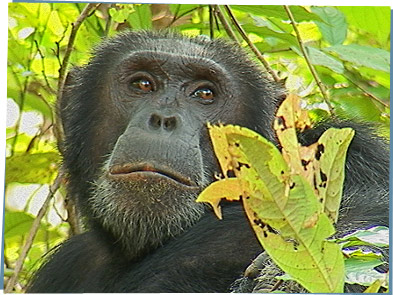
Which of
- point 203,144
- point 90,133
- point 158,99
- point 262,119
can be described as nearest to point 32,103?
point 90,133

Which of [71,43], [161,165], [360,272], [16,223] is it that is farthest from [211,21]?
[360,272]

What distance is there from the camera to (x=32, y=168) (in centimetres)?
204

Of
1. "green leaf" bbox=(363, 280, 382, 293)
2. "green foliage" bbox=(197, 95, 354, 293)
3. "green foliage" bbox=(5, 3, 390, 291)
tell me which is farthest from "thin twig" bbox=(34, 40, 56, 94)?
"green leaf" bbox=(363, 280, 382, 293)

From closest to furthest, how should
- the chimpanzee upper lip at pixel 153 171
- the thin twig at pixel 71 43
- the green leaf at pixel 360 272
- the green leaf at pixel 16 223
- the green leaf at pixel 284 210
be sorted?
the green leaf at pixel 284 210
the green leaf at pixel 360 272
the chimpanzee upper lip at pixel 153 171
the green leaf at pixel 16 223
the thin twig at pixel 71 43

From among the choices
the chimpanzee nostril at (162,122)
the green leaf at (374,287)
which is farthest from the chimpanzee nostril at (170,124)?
the green leaf at (374,287)

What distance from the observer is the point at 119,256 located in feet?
6.63

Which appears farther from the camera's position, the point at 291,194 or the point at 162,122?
the point at 162,122

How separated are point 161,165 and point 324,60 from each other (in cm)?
65

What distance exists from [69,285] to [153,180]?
0.46 m

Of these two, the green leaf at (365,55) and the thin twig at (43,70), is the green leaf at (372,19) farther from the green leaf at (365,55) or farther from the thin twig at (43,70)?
the thin twig at (43,70)

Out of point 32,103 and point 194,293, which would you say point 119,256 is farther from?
point 32,103

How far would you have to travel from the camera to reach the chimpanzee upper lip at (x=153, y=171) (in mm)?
1844

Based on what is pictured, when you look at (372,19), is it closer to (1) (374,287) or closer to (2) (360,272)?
(2) (360,272)

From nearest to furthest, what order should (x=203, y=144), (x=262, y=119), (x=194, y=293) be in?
(x=194, y=293)
(x=203, y=144)
(x=262, y=119)
